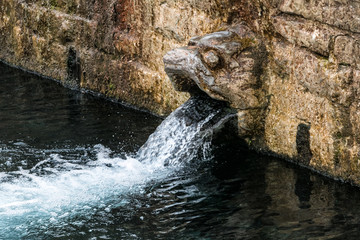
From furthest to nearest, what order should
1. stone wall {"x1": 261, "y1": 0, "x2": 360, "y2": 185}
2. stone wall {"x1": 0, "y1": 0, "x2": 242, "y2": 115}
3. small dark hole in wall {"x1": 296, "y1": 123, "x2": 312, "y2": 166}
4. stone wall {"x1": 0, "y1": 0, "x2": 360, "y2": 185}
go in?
stone wall {"x1": 0, "y1": 0, "x2": 242, "y2": 115}, small dark hole in wall {"x1": 296, "y1": 123, "x2": 312, "y2": 166}, stone wall {"x1": 0, "y1": 0, "x2": 360, "y2": 185}, stone wall {"x1": 261, "y1": 0, "x2": 360, "y2": 185}

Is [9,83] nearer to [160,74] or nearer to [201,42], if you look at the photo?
[160,74]

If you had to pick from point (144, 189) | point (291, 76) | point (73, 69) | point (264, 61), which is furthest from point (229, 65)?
point (73, 69)

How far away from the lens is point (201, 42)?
8266 mm

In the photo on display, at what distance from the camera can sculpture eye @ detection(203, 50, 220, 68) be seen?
26.3 feet

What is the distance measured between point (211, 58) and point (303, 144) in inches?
57.5

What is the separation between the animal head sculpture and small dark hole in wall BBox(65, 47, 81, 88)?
11.9 ft

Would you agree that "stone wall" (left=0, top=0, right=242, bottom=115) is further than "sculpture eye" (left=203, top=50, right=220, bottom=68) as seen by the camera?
Yes

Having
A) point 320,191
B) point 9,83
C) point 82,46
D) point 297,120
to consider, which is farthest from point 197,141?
point 9,83

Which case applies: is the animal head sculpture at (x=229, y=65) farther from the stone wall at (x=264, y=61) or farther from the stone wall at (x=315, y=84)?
the stone wall at (x=315, y=84)

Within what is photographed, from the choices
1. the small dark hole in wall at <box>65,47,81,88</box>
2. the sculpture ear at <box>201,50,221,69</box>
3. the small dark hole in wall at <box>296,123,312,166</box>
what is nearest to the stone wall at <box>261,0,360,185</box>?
the small dark hole in wall at <box>296,123,312,166</box>

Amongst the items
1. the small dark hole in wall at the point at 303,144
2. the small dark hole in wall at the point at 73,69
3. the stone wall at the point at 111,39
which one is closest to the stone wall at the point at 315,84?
the small dark hole in wall at the point at 303,144

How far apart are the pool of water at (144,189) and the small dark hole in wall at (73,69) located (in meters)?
1.72

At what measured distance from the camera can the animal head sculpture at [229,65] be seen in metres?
8.12

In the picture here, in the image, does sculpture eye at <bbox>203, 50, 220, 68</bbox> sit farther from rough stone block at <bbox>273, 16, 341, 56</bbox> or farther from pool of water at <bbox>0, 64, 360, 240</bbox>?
pool of water at <bbox>0, 64, 360, 240</bbox>
